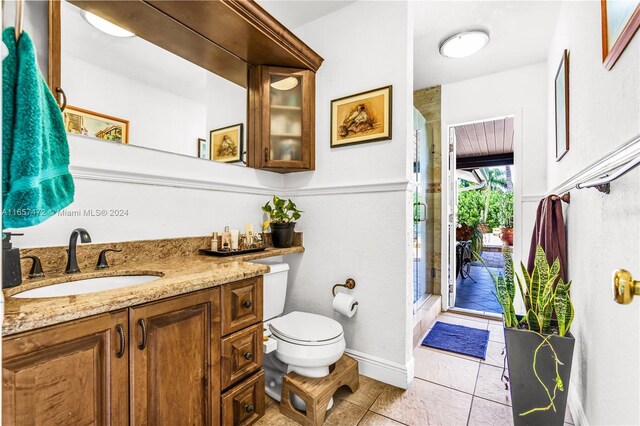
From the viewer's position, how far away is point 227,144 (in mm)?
2008

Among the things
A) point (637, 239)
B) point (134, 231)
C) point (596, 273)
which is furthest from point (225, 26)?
point (596, 273)

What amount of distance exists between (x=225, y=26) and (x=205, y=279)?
1439 millimetres

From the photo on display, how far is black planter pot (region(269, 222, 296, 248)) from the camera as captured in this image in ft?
6.99

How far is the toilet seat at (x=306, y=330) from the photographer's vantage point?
5.24ft

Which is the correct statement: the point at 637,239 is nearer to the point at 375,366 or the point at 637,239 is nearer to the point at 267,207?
the point at 375,366

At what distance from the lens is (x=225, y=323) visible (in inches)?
51.1

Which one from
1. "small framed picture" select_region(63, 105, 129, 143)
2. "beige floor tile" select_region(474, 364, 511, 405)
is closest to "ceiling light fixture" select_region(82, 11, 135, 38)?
"small framed picture" select_region(63, 105, 129, 143)

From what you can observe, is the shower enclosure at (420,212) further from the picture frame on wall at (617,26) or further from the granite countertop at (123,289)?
the granite countertop at (123,289)

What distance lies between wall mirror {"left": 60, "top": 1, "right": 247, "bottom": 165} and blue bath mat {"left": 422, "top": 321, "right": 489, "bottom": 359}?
2117mm

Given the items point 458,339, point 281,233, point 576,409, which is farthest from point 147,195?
point 458,339

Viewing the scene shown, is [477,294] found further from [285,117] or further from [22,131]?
[22,131]

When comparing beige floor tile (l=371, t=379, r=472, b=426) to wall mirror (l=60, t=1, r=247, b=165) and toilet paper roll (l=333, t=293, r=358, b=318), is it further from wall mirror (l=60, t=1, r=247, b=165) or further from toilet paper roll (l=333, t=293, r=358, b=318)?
wall mirror (l=60, t=1, r=247, b=165)

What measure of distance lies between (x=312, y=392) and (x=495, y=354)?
156 cm

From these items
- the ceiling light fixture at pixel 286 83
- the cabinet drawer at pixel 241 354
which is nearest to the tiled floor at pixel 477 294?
the cabinet drawer at pixel 241 354
